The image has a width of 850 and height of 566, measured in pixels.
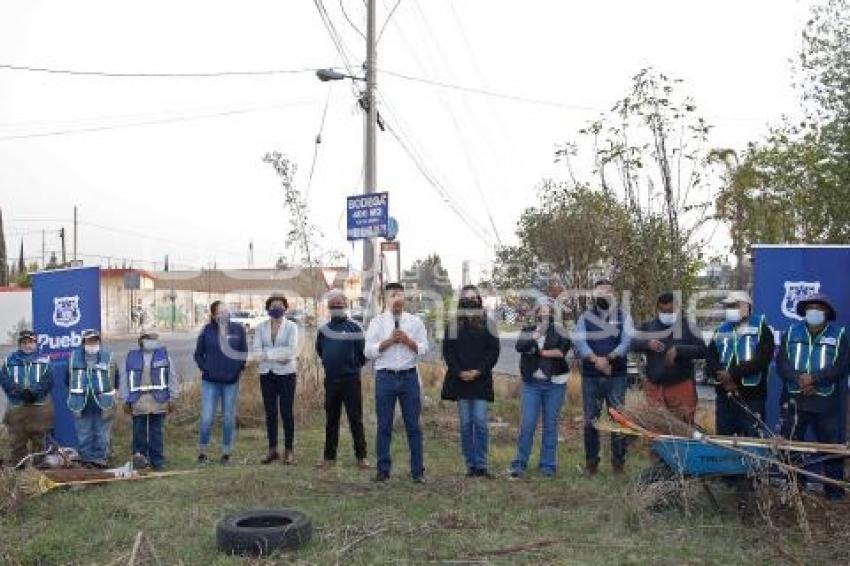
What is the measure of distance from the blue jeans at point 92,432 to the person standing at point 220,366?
1.04 metres

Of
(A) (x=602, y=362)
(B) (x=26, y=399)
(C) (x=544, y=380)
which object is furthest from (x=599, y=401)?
(B) (x=26, y=399)

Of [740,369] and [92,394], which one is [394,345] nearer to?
[740,369]

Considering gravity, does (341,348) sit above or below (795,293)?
below

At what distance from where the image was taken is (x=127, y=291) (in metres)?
51.8

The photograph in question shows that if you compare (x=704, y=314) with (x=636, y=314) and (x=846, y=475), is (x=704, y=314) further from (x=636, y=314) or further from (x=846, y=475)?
(x=846, y=475)

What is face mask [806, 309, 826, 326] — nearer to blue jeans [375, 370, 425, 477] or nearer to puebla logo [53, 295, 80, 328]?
blue jeans [375, 370, 425, 477]

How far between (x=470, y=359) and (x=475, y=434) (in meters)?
0.75

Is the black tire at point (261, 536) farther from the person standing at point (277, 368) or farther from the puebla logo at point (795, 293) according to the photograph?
the puebla logo at point (795, 293)

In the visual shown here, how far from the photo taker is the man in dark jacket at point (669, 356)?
8242 mm

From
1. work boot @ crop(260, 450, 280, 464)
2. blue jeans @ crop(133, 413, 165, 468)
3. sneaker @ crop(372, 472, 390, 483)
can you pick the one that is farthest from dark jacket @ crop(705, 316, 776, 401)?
blue jeans @ crop(133, 413, 165, 468)

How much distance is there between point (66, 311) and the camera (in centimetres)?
1030

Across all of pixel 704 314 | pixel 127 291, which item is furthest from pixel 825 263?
pixel 127 291

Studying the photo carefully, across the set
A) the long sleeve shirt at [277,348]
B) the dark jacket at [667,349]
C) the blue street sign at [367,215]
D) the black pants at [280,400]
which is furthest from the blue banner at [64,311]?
the dark jacket at [667,349]

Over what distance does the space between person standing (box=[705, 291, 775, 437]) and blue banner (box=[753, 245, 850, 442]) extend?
1.71 ft
